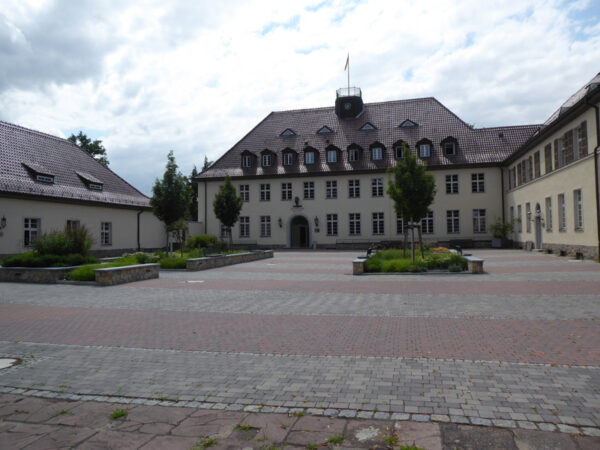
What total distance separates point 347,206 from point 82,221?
21.3m

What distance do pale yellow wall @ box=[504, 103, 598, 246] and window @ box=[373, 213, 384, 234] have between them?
11618 mm

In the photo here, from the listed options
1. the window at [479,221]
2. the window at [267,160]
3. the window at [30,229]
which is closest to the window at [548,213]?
the window at [479,221]

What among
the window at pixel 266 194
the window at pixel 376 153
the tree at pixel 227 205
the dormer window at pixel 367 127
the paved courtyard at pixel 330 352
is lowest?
the paved courtyard at pixel 330 352

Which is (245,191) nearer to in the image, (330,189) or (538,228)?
(330,189)

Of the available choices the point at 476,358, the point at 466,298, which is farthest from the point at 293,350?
the point at 466,298

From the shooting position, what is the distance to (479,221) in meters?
38.7

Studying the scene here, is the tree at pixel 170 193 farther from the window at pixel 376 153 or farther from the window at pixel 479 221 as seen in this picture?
the window at pixel 479 221

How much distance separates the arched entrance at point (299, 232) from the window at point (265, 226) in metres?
2.06

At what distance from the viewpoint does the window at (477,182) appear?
38.6 metres

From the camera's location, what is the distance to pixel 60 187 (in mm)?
29094

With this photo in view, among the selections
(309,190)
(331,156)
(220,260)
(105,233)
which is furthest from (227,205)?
(331,156)

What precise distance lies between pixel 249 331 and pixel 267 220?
116 feet

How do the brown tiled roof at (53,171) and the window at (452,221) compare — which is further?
the window at (452,221)

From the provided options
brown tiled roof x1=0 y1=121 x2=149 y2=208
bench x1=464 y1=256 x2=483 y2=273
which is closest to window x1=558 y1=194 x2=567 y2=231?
bench x1=464 y1=256 x2=483 y2=273
